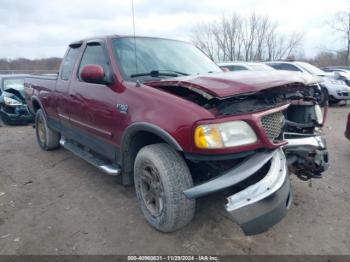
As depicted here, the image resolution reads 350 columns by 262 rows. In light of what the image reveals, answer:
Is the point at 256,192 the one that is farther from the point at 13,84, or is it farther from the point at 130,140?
the point at 13,84

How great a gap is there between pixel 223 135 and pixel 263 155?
375 mm

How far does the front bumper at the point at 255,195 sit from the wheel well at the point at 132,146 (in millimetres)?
912

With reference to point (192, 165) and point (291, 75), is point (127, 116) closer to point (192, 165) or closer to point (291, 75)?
point (192, 165)

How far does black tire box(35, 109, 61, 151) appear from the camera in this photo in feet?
19.5

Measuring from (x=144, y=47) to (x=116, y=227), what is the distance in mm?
2083

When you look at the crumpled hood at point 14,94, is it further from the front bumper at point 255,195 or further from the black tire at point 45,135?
the front bumper at point 255,195

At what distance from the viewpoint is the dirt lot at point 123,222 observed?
2.89 m

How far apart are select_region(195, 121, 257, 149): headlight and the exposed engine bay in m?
0.13

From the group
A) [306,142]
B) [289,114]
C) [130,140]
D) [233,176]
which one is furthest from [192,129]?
[289,114]

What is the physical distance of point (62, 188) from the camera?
434cm

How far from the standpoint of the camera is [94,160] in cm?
406

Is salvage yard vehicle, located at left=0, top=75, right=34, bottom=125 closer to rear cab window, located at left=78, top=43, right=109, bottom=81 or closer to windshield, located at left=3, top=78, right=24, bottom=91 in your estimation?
windshield, located at left=3, top=78, right=24, bottom=91

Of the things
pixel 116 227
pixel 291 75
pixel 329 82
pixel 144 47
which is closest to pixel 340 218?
pixel 291 75

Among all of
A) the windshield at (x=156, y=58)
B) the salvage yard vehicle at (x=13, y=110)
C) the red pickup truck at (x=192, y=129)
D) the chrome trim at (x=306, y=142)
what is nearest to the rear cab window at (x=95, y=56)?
the red pickup truck at (x=192, y=129)
